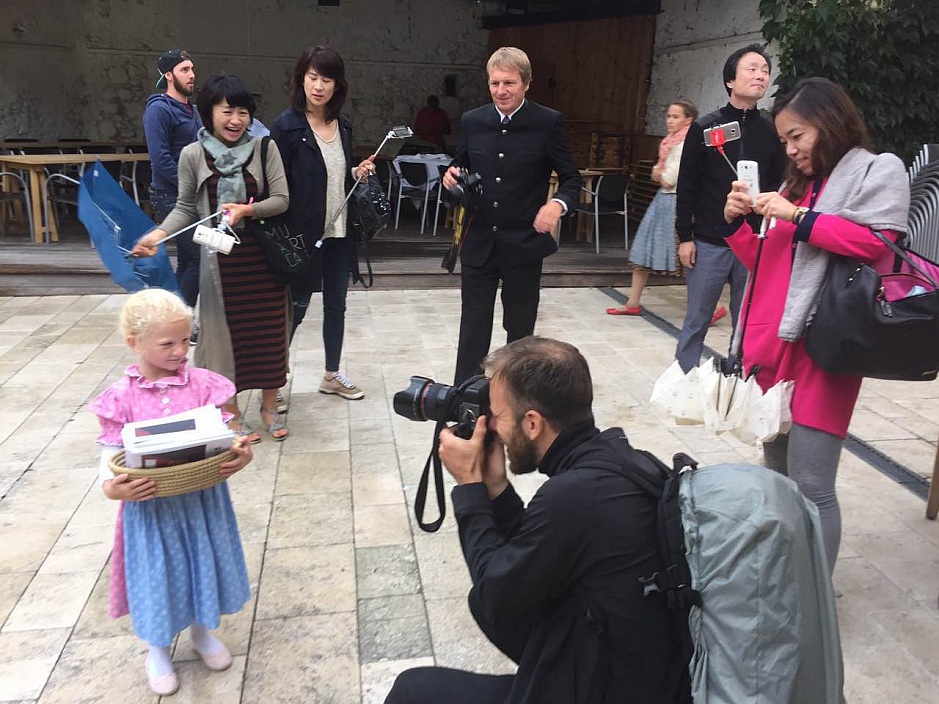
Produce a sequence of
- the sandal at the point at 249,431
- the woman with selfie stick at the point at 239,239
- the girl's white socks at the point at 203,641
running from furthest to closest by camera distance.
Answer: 1. the sandal at the point at 249,431
2. the woman with selfie stick at the point at 239,239
3. the girl's white socks at the point at 203,641

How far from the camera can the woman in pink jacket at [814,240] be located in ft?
6.53

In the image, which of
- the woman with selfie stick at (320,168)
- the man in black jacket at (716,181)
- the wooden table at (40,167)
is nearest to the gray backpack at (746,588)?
the man in black jacket at (716,181)

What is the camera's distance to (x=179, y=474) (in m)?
1.81

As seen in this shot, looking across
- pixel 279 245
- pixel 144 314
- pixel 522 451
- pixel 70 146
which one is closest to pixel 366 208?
pixel 279 245

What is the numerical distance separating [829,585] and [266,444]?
2.70 meters

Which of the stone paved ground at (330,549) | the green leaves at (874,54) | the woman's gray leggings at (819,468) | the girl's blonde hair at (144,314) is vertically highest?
the green leaves at (874,54)

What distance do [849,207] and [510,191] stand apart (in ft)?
5.28

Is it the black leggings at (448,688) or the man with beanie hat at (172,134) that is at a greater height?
the man with beanie hat at (172,134)

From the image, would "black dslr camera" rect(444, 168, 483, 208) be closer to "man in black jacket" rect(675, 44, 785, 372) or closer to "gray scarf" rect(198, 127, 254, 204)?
"gray scarf" rect(198, 127, 254, 204)

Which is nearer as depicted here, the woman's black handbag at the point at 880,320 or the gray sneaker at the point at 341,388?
the woman's black handbag at the point at 880,320

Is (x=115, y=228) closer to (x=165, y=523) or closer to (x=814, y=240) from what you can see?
(x=165, y=523)

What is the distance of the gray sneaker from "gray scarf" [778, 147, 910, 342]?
8.01 ft

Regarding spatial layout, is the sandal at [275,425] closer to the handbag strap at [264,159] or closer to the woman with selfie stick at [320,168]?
the woman with selfie stick at [320,168]

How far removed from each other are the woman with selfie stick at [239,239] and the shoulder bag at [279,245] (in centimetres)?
3
